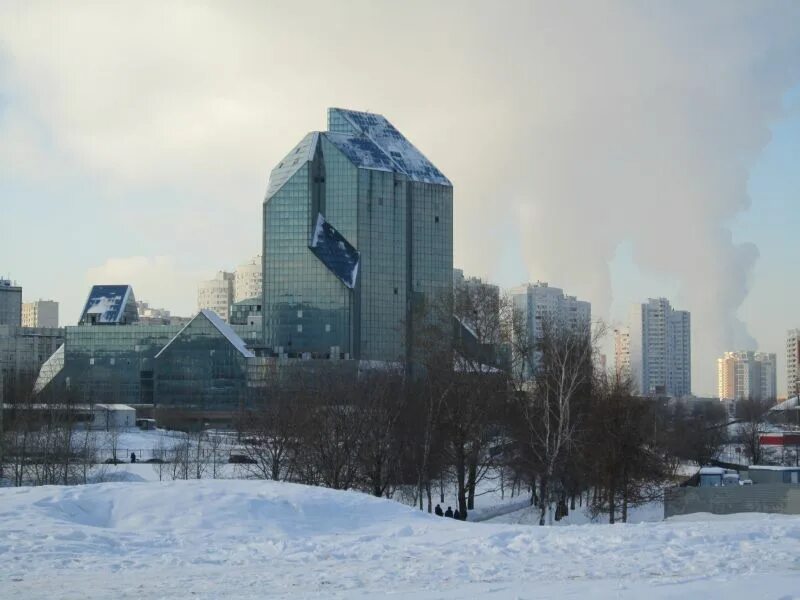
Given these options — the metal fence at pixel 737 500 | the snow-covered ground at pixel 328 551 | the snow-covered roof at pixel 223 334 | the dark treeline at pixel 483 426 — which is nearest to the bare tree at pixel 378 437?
the dark treeline at pixel 483 426

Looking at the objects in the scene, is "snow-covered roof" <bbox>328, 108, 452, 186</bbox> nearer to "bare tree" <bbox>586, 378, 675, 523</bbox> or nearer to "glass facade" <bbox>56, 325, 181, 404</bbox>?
"glass facade" <bbox>56, 325, 181, 404</bbox>

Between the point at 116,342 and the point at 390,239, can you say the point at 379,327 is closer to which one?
the point at 390,239

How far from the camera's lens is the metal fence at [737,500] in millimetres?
37700

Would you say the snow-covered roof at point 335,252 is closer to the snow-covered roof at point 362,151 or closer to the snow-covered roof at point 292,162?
the snow-covered roof at point 292,162

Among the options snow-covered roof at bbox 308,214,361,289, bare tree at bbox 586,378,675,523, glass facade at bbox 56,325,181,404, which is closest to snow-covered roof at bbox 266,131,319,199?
snow-covered roof at bbox 308,214,361,289

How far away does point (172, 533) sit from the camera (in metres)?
23.3

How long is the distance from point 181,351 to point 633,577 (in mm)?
130484

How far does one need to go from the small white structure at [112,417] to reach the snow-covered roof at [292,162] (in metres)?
41.8

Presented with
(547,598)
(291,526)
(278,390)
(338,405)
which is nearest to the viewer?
(547,598)

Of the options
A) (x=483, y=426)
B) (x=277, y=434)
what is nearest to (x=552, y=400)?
(x=483, y=426)

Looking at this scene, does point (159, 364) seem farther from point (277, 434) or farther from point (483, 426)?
point (483, 426)

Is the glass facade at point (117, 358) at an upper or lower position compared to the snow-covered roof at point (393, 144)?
lower

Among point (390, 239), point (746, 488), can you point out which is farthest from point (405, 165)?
point (746, 488)

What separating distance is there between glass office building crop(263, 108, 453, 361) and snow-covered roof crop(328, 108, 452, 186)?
19 centimetres
